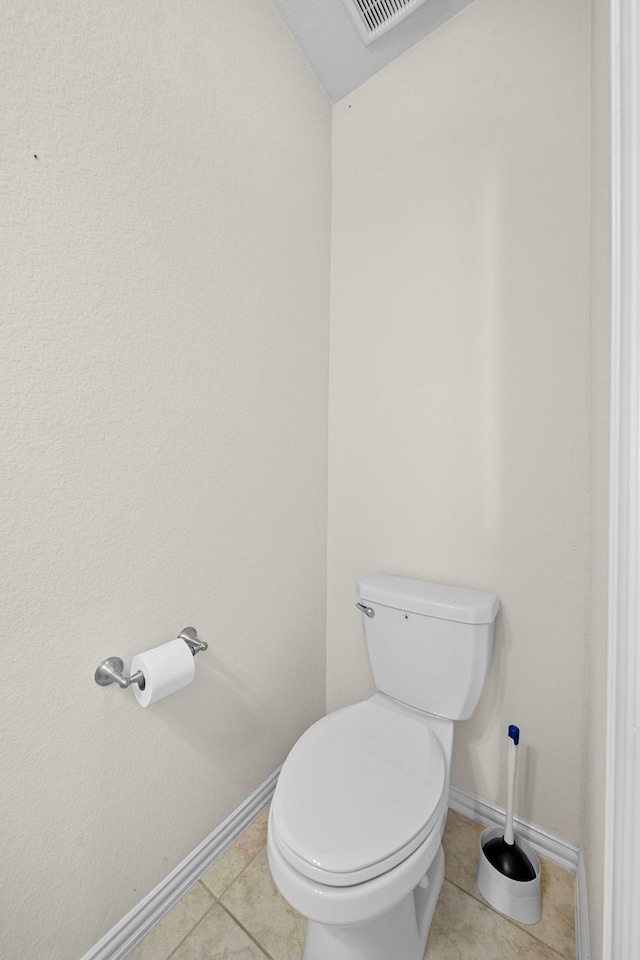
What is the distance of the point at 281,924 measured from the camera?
Answer: 93 centimetres

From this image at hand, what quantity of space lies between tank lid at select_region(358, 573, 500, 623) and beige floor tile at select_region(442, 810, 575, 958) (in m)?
0.67

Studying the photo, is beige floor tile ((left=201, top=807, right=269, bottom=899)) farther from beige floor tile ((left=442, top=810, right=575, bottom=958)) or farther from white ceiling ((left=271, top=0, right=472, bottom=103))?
white ceiling ((left=271, top=0, right=472, bottom=103))

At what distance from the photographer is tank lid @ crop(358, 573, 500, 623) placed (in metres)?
1.00

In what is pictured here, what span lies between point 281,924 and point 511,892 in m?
0.55

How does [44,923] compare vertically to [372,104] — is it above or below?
below

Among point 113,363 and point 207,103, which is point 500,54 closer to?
point 207,103

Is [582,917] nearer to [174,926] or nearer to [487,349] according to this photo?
[174,926]

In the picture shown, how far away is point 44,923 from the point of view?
0.72 m

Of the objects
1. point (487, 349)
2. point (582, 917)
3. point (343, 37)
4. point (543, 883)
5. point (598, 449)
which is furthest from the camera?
point (343, 37)

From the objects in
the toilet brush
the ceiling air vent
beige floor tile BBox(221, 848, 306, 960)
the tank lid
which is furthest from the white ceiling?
beige floor tile BBox(221, 848, 306, 960)

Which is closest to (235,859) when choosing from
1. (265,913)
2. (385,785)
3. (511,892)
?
(265,913)

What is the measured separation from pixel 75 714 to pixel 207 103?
1413 millimetres

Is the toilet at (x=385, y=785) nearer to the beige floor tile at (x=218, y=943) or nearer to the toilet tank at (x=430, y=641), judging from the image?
the toilet tank at (x=430, y=641)

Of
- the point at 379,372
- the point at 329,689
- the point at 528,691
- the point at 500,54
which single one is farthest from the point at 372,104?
the point at 329,689
